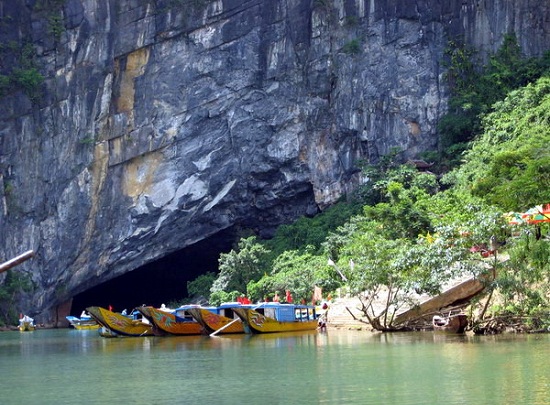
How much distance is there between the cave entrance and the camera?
46.9 metres

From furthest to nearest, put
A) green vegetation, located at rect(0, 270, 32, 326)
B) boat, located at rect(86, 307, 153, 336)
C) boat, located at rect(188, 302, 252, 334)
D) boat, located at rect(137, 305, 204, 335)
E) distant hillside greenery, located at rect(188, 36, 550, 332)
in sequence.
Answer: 1. green vegetation, located at rect(0, 270, 32, 326)
2. boat, located at rect(86, 307, 153, 336)
3. boat, located at rect(137, 305, 204, 335)
4. boat, located at rect(188, 302, 252, 334)
5. distant hillside greenery, located at rect(188, 36, 550, 332)

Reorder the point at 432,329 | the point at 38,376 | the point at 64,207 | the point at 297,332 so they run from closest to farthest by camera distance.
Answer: the point at 38,376, the point at 432,329, the point at 297,332, the point at 64,207

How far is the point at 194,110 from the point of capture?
136ft

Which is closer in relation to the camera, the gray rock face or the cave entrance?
the gray rock face

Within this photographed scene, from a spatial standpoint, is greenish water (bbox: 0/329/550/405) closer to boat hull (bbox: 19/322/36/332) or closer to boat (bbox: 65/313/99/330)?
boat hull (bbox: 19/322/36/332)

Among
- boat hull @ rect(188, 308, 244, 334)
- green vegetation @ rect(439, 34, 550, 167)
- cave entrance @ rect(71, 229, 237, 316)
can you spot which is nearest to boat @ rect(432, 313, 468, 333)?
boat hull @ rect(188, 308, 244, 334)

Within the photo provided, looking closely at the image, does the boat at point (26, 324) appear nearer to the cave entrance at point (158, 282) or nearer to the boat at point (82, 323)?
the boat at point (82, 323)

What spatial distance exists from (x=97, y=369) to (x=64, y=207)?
22.9m

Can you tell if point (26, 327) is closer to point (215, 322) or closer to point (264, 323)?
point (215, 322)

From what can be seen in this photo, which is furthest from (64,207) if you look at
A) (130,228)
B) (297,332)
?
(297,332)

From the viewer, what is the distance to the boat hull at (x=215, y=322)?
28438 millimetres

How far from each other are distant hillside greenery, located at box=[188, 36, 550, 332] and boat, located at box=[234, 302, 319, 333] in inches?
60.0

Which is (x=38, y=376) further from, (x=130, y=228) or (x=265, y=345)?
(x=130, y=228)

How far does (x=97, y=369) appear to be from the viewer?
1905 centimetres
